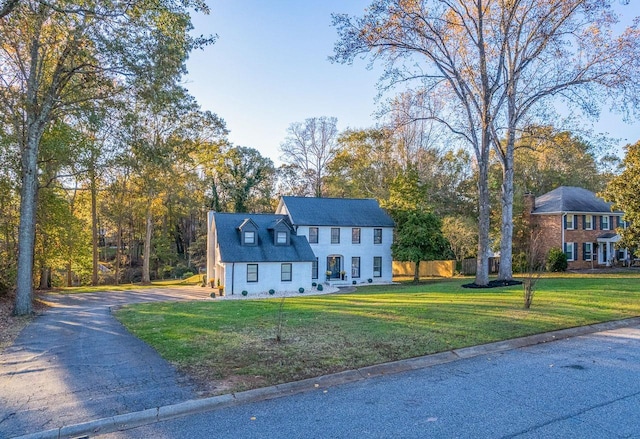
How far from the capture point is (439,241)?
2691 centimetres

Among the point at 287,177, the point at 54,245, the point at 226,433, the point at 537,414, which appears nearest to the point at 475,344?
the point at 537,414

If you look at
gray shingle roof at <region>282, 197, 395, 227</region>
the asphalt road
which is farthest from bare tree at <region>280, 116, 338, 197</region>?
the asphalt road

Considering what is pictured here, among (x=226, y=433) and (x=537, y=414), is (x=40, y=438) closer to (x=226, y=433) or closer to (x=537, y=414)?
(x=226, y=433)

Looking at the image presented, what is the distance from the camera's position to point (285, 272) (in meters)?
25.5

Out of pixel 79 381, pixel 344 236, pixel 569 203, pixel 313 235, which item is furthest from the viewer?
pixel 569 203

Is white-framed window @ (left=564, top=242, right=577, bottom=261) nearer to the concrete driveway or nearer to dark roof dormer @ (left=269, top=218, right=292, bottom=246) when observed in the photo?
dark roof dormer @ (left=269, top=218, right=292, bottom=246)

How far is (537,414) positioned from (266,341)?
173 inches

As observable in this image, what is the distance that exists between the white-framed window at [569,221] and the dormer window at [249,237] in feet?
77.4

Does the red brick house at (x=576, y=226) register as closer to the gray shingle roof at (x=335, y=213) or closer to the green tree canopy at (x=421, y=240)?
the green tree canopy at (x=421, y=240)

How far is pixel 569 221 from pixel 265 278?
23643 mm

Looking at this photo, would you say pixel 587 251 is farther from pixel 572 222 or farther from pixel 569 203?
pixel 569 203

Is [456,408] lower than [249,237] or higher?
lower

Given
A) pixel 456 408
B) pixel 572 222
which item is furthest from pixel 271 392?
pixel 572 222

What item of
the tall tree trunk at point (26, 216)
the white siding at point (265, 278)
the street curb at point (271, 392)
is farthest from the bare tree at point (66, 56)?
the white siding at point (265, 278)
